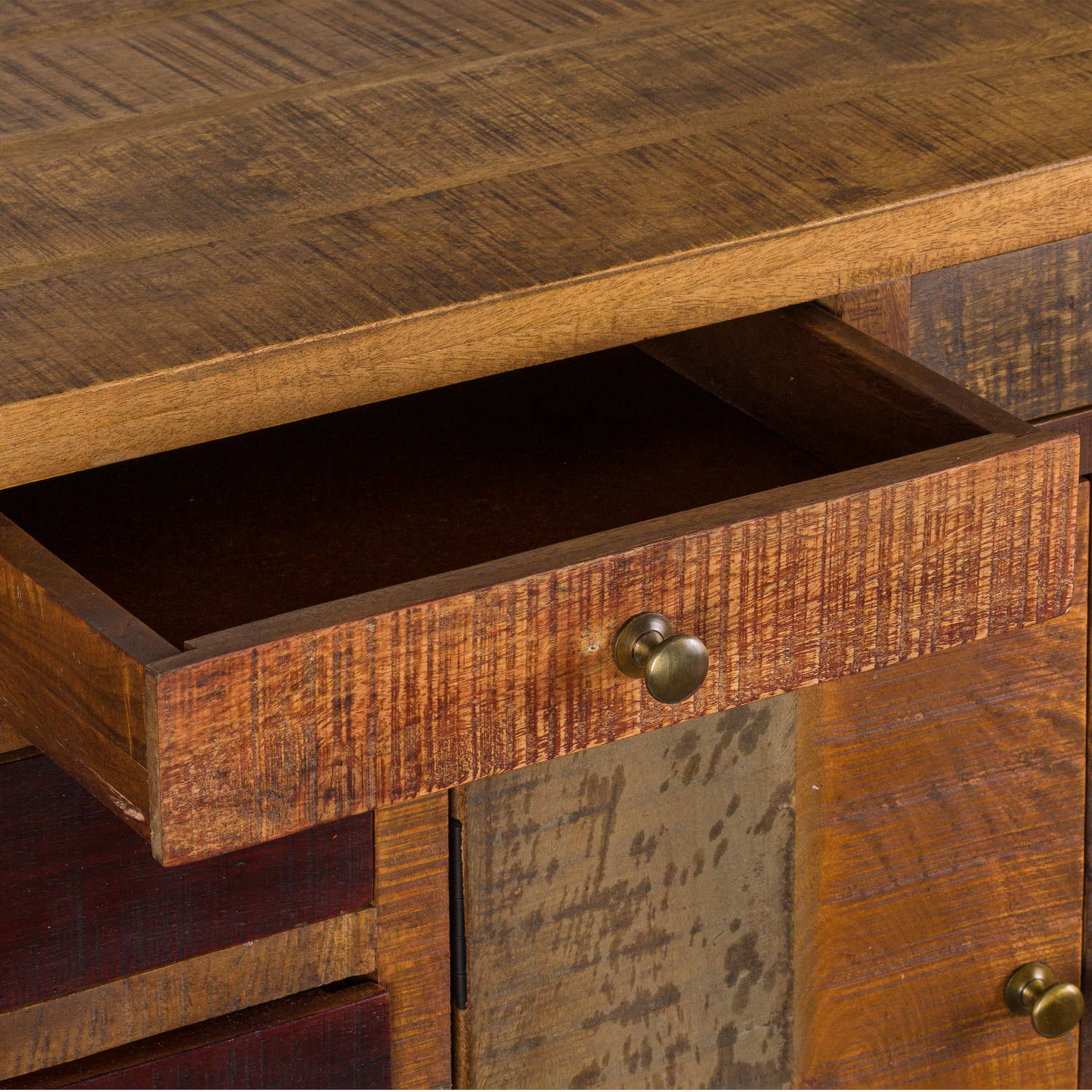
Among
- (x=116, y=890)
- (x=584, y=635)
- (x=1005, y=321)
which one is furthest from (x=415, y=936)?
(x=1005, y=321)

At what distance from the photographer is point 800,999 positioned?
3.16ft

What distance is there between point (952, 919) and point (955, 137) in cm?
42

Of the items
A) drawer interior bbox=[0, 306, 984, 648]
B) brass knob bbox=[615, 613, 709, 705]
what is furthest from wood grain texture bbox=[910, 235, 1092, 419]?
brass knob bbox=[615, 613, 709, 705]

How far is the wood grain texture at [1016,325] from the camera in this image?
876 millimetres

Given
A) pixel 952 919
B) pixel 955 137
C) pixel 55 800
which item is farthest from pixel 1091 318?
pixel 55 800

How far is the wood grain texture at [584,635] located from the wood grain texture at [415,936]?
20cm

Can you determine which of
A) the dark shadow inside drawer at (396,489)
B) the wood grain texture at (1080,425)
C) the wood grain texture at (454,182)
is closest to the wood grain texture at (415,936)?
the dark shadow inside drawer at (396,489)

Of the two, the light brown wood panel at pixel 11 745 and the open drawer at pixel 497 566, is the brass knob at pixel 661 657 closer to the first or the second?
the open drawer at pixel 497 566

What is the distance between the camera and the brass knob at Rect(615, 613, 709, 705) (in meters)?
0.62

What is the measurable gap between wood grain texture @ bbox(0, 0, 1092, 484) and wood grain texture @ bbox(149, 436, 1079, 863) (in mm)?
94

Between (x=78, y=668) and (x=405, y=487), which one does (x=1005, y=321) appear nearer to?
(x=405, y=487)

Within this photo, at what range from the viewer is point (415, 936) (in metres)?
0.86

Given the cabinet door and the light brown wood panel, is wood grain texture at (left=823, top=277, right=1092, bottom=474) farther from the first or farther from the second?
the light brown wood panel

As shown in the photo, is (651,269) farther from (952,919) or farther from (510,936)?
(952,919)
